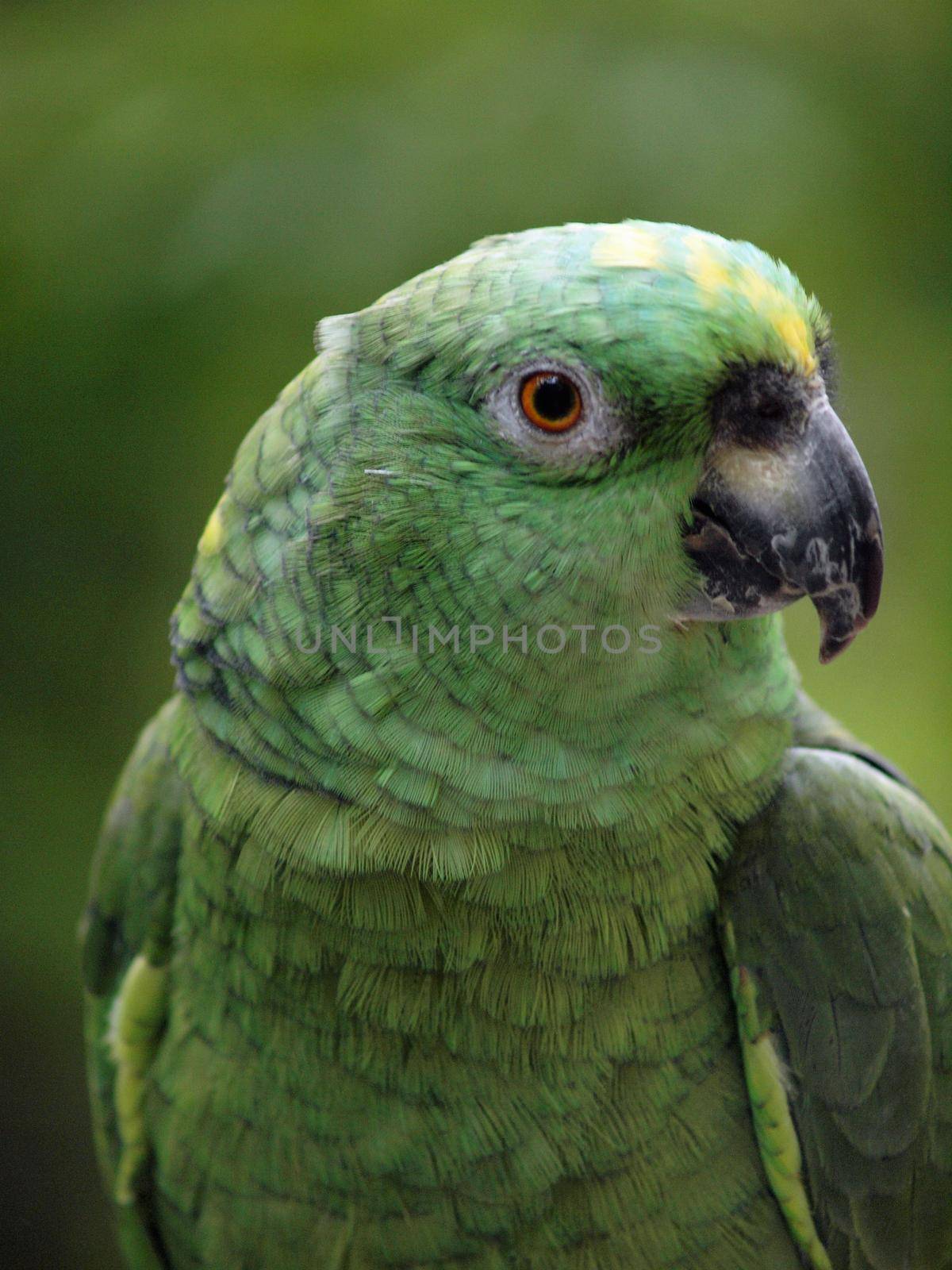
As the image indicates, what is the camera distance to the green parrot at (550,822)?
99cm

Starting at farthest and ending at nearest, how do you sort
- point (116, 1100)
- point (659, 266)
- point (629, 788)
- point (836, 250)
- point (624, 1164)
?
point (836, 250) < point (116, 1100) < point (624, 1164) < point (629, 788) < point (659, 266)

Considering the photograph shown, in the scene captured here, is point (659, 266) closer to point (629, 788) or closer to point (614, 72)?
point (629, 788)

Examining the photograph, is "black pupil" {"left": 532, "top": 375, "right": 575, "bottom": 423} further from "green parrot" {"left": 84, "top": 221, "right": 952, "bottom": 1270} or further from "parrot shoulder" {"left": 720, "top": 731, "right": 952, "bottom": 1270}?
"parrot shoulder" {"left": 720, "top": 731, "right": 952, "bottom": 1270}

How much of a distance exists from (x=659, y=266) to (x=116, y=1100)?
4.15 feet

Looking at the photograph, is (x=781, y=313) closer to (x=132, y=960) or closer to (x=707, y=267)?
(x=707, y=267)

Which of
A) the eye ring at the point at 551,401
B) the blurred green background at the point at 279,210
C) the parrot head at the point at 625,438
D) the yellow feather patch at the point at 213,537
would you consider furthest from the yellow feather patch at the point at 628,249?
the blurred green background at the point at 279,210

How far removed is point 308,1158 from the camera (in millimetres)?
1233

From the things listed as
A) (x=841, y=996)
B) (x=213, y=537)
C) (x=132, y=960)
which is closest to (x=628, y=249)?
(x=213, y=537)

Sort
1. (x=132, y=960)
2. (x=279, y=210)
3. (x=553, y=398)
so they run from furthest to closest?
(x=279, y=210) < (x=132, y=960) < (x=553, y=398)

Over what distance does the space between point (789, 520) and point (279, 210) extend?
1.39 meters

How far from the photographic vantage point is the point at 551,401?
0.96m

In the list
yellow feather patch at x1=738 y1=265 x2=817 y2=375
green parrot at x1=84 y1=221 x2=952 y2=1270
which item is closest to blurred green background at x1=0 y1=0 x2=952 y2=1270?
green parrot at x1=84 y1=221 x2=952 y2=1270

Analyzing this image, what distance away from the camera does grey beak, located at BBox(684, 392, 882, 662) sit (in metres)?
0.99

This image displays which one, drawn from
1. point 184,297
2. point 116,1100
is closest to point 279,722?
point 116,1100
